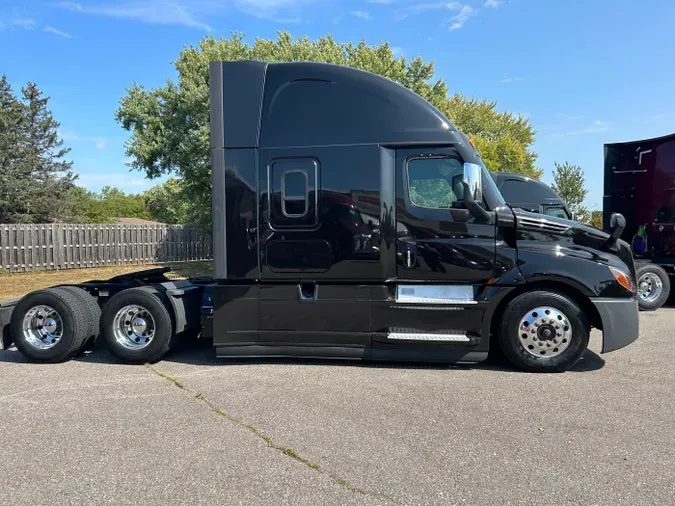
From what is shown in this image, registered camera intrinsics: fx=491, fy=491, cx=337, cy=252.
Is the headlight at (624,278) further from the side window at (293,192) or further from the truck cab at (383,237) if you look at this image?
the side window at (293,192)

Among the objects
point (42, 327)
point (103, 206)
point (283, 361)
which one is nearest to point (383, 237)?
point (283, 361)

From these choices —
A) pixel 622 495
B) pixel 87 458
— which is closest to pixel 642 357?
pixel 622 495

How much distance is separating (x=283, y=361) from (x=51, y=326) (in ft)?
9.41

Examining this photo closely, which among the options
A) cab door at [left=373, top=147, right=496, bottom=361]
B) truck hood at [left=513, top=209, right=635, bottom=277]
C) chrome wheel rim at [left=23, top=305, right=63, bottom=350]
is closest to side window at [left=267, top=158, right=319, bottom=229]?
cab door at [left=373, top=147, right=496, bottom=361]

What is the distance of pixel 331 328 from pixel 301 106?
97.6 inches

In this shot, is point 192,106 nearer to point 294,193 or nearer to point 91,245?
point 91,245

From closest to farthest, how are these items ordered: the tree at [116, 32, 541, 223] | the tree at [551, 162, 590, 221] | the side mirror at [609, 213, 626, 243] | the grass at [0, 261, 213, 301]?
the side mirror at [609, 213, 626, 243] → the grass at [0, 261, 213, 301] → the tree at [116, 32, 541, 223] → the tree at [551, 162, 590, 221]

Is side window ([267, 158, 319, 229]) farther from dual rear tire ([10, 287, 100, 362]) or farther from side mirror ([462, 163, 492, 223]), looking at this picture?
dual rear tire ([10, 287, 100, 362])

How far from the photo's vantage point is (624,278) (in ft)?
17.5

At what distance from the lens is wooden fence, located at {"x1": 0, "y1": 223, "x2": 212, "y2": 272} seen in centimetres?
1783

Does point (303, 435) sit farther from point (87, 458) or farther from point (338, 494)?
point (87, 458)

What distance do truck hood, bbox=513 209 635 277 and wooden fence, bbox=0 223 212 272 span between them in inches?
722

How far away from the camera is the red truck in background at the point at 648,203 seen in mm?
9555

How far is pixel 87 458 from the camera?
11.1 feet
